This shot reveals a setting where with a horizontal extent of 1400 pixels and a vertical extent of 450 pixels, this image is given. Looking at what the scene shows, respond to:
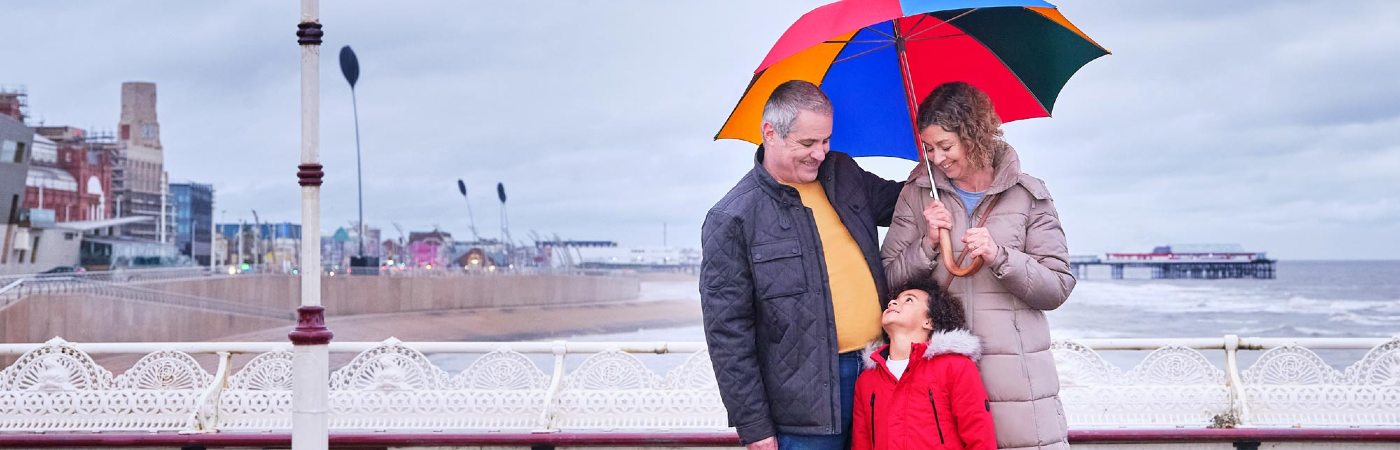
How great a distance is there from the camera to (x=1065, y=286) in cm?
287

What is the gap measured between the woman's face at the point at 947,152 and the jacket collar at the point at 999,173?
32mm

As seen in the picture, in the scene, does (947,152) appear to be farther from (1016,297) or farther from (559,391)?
(559,391)

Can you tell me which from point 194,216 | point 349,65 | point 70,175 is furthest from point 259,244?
point 349,65

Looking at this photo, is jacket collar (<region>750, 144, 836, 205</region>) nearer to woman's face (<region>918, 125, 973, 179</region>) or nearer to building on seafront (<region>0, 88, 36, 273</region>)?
woman's face (<region>918, 125, 973, 179</region>)

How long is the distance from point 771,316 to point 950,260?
483mm

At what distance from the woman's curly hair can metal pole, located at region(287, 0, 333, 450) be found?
7.53 ft

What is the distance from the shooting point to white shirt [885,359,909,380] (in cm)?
292

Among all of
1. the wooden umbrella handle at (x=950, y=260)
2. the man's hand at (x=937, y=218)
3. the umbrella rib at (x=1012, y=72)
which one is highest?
the umbrella rib at (x=1012, y=72)

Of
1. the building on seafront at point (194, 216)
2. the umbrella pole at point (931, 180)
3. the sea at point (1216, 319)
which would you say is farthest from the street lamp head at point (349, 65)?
the umbrella pole at point (931, 180)

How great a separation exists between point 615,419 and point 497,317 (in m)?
44.3

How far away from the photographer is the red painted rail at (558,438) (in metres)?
5.59

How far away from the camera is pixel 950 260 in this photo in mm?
2822

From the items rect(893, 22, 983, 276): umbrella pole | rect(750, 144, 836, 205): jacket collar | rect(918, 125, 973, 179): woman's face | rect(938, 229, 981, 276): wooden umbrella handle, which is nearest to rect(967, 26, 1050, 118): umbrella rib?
rect(893, 22, 983, 276): umbrella pole

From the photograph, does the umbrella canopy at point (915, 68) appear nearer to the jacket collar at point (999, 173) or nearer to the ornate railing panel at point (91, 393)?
the jacket collar at point (999, 173)
